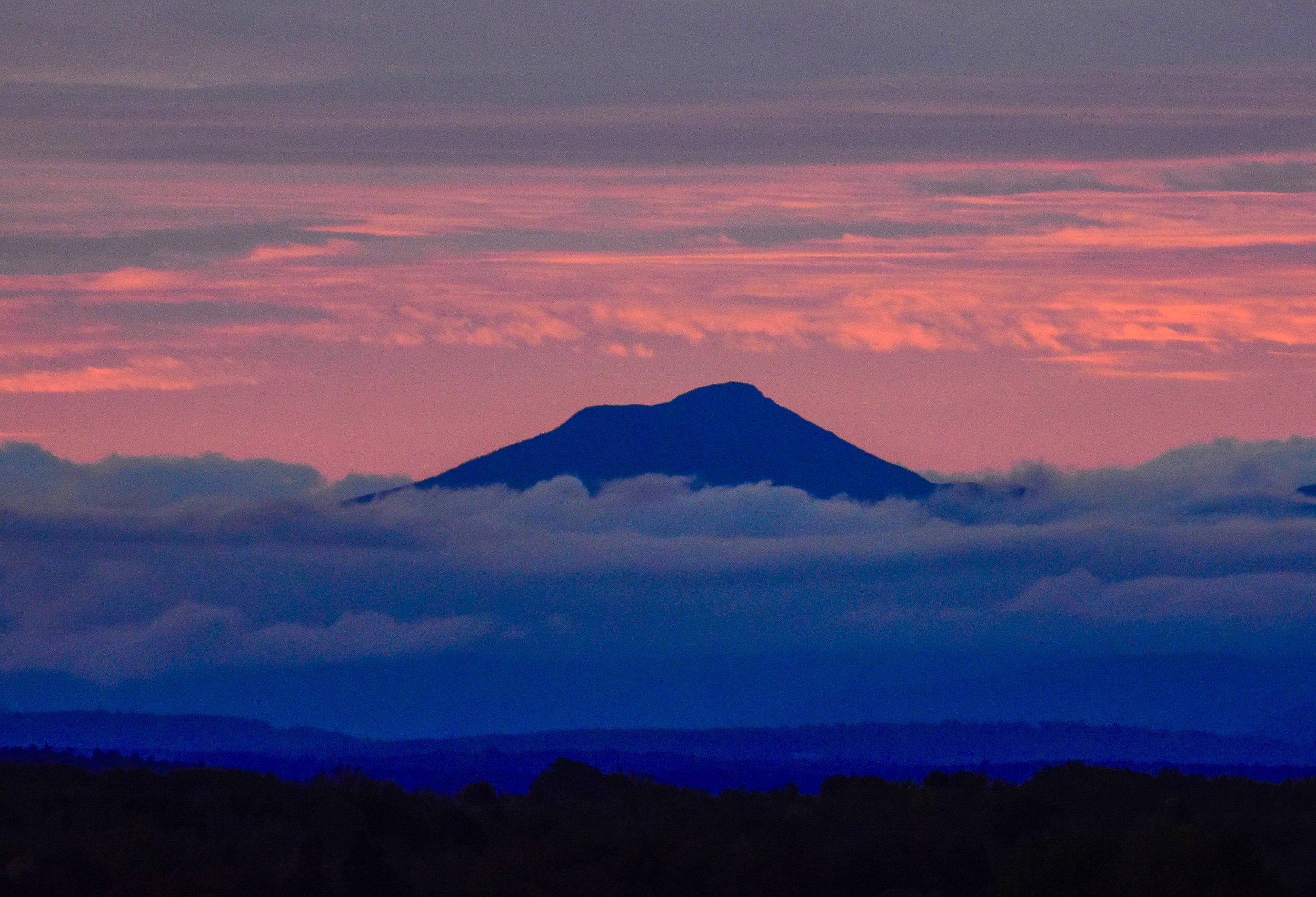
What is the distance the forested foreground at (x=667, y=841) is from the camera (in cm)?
5778

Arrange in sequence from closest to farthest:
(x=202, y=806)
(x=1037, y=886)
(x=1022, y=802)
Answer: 1. (x=1037, y=886)
2. (x=1022, y=802)
3. (x=202, y=806)

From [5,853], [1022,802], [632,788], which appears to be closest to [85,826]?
[5,853]

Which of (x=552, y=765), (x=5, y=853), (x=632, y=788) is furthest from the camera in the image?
(x=552, y=765)

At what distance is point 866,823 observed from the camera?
8038 centimetres

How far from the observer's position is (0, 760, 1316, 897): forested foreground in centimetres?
5778

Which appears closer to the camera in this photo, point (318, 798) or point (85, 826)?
point (85, 826)

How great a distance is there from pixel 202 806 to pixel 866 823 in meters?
27.9

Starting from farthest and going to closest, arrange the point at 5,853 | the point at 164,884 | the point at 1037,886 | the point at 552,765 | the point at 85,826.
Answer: the point at 552,765, the point at 85,826, the point at 5,853, the point at 164,884, the point at 1037,886

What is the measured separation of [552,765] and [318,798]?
4064 cm

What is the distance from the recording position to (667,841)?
229 feet

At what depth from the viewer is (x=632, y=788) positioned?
380 feet

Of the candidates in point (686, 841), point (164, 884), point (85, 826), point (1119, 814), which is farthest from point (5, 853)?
point (1119, 814)

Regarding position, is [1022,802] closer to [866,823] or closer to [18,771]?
[866,823]

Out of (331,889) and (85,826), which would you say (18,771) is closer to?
(85,826)
